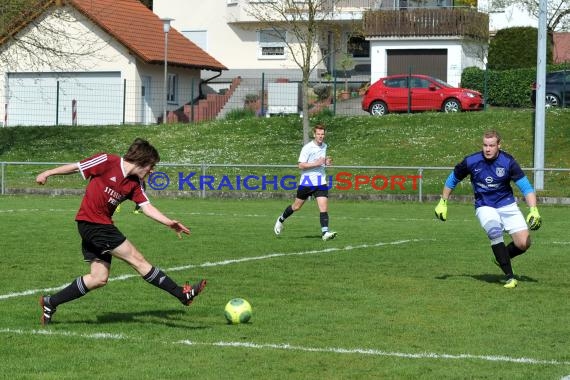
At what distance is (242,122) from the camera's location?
42.0 meters

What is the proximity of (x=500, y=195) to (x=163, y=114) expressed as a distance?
37.4 m

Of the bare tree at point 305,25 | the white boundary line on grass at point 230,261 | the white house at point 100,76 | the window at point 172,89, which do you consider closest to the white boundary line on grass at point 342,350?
the white boundary line on grass at point 230,261

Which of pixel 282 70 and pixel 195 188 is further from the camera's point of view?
pixel 282 70

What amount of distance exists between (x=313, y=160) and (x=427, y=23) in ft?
119

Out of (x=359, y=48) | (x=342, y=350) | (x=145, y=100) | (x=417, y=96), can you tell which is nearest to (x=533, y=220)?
(x=342, y=350)

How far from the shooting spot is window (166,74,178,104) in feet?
171

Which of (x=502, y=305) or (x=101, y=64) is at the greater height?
(x=101, y=64)

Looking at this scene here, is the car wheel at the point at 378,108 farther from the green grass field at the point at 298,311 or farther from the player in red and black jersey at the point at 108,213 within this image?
the player in red and black jersey at the point at 108,213

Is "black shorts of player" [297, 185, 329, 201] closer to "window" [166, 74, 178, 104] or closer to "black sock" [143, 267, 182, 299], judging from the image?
"black sock" [143, 267, 182, 299]

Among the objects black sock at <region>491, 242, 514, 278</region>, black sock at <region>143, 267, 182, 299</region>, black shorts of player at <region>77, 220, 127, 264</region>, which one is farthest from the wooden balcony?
black shorts of player at <region>77, 220, 127, 264</region>

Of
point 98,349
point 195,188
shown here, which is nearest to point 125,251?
point 98,349

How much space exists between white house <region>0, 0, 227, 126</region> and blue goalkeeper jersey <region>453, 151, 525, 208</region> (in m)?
34.6

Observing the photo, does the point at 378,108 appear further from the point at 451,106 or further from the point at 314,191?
the point at 314,191

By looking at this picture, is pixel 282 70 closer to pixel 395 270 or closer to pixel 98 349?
pixel 395 270
